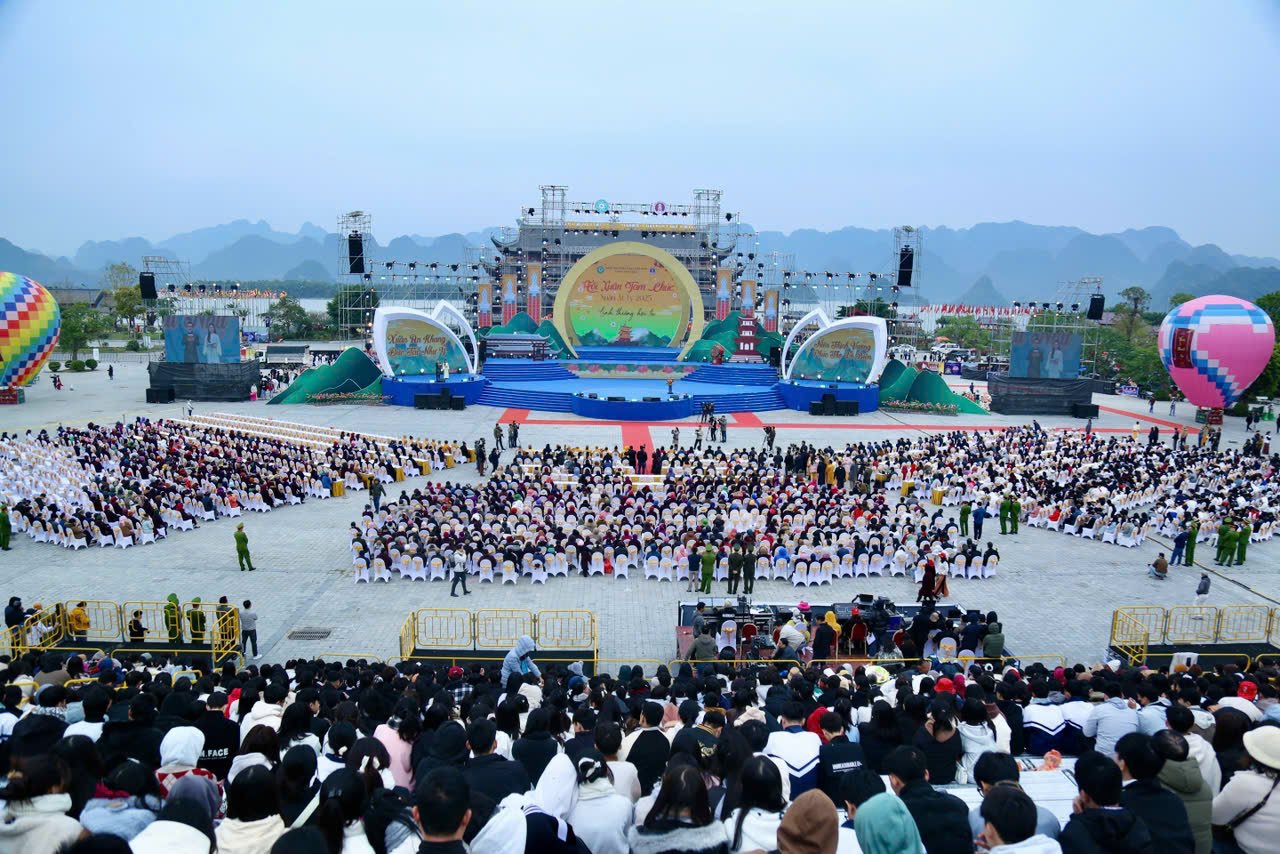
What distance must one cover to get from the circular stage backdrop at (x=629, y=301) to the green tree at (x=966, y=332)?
112 feet

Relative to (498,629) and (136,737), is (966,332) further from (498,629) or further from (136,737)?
(136,737)

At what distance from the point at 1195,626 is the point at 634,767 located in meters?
12.8

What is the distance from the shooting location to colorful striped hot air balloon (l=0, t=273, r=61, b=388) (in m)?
33.6

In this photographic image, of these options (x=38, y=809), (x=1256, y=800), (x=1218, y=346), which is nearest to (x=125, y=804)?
(x=38, y=809)

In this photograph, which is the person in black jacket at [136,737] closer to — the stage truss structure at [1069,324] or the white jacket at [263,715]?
the white jacket at [263,715]

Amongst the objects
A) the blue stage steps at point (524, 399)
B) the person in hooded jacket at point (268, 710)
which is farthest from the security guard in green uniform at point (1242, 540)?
the blue stage steps at point (524, 399)

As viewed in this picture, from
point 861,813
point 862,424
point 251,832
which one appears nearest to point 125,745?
point 251,832

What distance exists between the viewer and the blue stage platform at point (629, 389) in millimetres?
34719

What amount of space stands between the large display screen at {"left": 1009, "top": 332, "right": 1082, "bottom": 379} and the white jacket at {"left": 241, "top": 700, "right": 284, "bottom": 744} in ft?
125

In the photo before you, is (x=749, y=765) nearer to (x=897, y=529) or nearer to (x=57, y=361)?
(x=897, y=529)

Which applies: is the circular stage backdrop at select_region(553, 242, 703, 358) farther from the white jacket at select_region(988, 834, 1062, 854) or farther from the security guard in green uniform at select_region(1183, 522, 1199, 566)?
the white jacket at select_region(988, 834, 1062, 854)

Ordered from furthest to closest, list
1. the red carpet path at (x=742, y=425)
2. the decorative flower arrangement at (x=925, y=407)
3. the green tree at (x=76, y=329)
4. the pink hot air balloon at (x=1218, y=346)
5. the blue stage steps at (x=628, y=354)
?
the green tree at (x=76, y=329) → the blue stage steps at (x=628, y=354) → the decorative flower arrangement at (x=925, y=407) → the red carpet path at (x=742, y=425) → the pink hot air balloon at (x=1218, y=346)

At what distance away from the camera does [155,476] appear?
799 inches

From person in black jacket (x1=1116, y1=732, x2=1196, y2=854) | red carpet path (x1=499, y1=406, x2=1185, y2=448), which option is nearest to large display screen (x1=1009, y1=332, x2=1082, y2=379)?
red carpet path (x1=499, y1=406, x2=1185, y2=448)
